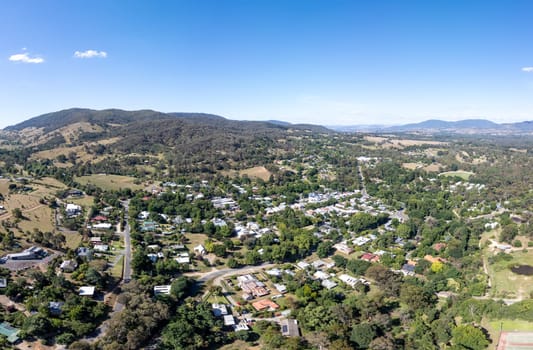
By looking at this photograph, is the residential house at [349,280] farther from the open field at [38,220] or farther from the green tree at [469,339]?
the open field at [38,220]

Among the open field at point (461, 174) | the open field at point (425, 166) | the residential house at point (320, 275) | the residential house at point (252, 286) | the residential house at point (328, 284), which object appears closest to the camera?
the residential house at point (252, 286)

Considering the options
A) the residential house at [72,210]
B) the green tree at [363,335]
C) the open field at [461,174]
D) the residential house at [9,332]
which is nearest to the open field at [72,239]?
the residential house at [72,210]

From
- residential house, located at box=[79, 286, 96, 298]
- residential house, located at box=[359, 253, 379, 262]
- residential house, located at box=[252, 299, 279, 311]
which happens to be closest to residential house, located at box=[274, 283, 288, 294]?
residential house, located at box=[252, 299, 279, 311]

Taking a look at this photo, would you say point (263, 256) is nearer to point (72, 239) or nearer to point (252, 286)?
point (252, 286)

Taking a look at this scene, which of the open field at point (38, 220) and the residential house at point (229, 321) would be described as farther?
the open field at point (38, 220)

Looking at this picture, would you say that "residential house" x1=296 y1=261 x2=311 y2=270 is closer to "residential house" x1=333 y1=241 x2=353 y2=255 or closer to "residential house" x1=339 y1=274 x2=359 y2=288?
"residential house" x1=339 y1=274 x2=359 y2=288

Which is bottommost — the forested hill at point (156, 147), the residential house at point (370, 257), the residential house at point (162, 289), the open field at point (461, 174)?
the residential house at point (370, 257)

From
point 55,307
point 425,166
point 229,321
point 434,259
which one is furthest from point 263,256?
point 425,166
